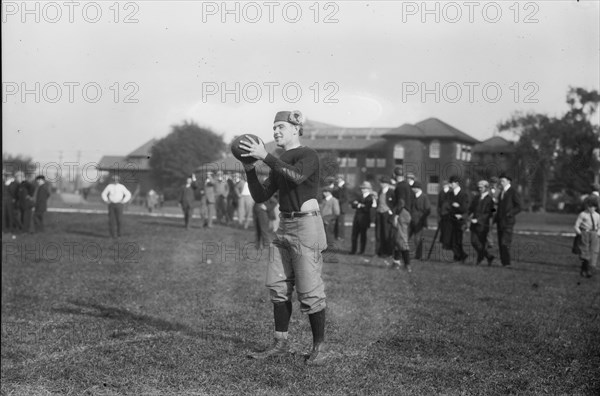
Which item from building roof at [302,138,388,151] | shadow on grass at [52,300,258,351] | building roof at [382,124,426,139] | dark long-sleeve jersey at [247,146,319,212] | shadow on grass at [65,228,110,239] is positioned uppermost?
building roof at [382,124,426,139]

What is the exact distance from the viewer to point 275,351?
525 centimetres

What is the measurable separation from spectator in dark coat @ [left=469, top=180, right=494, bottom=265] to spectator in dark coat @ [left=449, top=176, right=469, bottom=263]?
430 mm

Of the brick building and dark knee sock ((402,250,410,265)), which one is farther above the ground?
the brick building

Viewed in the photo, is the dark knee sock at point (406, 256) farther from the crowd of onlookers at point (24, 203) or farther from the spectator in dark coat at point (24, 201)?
the spectator in dark coat at point (24, 201)

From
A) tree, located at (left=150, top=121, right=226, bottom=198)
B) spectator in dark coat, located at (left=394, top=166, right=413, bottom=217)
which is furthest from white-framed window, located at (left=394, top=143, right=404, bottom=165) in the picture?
tree, located at (left=150, top=121, right=226, bottom=198)

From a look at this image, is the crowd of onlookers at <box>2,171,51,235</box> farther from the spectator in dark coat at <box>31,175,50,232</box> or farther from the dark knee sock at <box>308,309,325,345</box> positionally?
the dark knee sock at <box>308,309,325,345</box>

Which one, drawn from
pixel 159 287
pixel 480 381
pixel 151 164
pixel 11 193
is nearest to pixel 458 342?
pixel 480 381

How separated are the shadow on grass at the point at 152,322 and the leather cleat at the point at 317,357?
25.2 inches

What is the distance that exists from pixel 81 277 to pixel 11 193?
12263 millimetres

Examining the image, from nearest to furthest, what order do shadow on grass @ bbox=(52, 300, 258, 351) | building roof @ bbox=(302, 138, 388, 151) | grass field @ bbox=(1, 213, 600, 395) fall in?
grass field @ bbox=(1, 213, 600, 395)
shadow on grass @ bbox=(52, 300, 258, 351)
building roof @ bbox=(302, 138, 388, 151)

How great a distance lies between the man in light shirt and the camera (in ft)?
58.6

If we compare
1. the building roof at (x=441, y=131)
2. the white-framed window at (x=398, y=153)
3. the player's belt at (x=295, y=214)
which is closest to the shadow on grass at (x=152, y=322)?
the player's belt at (x=295, y=214)

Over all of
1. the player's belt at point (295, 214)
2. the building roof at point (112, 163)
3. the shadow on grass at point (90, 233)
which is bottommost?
the shadow on grass at point (90, 233)

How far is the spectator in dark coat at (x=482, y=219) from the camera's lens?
43.4 feet
